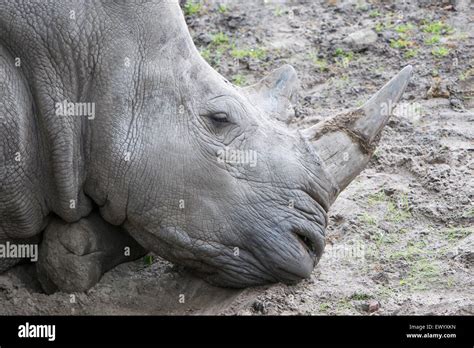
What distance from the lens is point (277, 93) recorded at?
19.4 feet

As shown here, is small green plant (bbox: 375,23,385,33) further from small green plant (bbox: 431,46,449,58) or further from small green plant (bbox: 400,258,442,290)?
small green plant (bbox: 400,258,442,290)

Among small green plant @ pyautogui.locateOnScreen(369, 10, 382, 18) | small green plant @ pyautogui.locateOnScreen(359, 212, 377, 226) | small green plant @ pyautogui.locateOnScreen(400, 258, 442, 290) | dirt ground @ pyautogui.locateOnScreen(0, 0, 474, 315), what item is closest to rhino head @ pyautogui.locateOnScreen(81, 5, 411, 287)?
dirt ground @ pyautogui.locateOnScreen(0, 0, 474, 315)

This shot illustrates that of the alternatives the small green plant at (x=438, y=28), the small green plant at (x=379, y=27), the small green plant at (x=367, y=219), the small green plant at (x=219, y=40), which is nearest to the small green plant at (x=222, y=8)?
the small green plant at (x=219, y=40)

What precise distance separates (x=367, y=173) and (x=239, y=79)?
1.65 meters

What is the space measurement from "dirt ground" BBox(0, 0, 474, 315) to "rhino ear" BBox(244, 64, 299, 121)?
95mm

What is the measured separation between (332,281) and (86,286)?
128 cm

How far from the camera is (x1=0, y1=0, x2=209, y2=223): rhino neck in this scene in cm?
521

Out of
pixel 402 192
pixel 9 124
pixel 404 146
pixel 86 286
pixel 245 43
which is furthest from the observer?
pixel 245 43

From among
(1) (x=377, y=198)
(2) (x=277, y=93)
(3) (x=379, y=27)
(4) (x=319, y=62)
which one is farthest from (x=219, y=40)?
(2) (x=277, y=93)

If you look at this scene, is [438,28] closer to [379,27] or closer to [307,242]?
[379,27]

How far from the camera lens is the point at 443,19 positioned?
880 cm

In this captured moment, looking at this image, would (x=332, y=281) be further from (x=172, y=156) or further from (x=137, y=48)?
(x=137, y=48)

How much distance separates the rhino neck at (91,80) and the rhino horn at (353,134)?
82 centimetres

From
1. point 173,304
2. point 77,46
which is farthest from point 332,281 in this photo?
point 77,46
